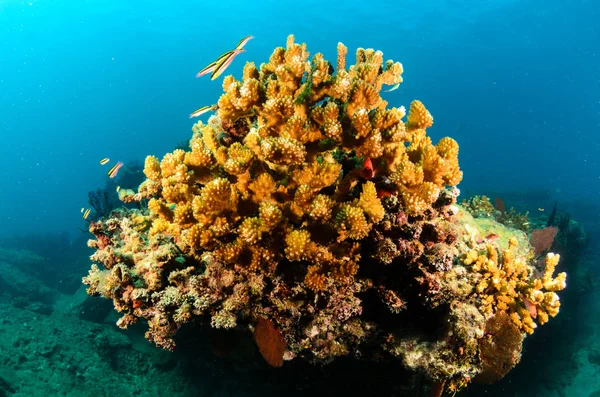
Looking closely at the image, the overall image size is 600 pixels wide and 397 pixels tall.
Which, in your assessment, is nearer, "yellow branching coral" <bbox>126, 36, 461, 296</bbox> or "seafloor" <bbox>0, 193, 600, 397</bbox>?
"yellow branching coral" <bbox>126, 36, 461, 296</bbox>

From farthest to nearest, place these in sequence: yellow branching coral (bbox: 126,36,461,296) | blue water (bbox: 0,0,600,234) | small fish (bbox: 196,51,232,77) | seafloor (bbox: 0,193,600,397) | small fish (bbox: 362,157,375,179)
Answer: blue water (bbox: 0,0,600,234), seafloor (bbox: 0,193,600,397), small fish (bbox: 196,51,232,77), small fish (bbox: 362,157,375,179), yellow branching coral (bbox: 126,36,461,296)

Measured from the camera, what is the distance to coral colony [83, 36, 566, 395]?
2623 mm

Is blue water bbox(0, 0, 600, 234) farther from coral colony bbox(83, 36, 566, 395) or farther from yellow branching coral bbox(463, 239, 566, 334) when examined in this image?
coral colony bbox(83, 36, 566, 395)

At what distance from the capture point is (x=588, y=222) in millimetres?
23562

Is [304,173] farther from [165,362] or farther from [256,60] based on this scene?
[256,60]

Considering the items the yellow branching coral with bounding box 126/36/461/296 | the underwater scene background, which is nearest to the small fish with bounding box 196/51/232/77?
the underwater scene background

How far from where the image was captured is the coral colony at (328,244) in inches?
103

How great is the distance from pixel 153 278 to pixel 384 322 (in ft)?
8.82

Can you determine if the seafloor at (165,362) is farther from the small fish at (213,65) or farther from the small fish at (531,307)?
the small fish at (213,65)

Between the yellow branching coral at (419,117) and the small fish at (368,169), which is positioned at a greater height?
the yellow branching coral at (419,117)

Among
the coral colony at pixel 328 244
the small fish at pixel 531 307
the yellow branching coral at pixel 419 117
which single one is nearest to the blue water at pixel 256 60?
the small fish at pixel 531 307

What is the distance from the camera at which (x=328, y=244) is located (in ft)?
9.15

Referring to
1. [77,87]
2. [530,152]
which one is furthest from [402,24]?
[77,87]

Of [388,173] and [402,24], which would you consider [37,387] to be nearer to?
[388,173]
